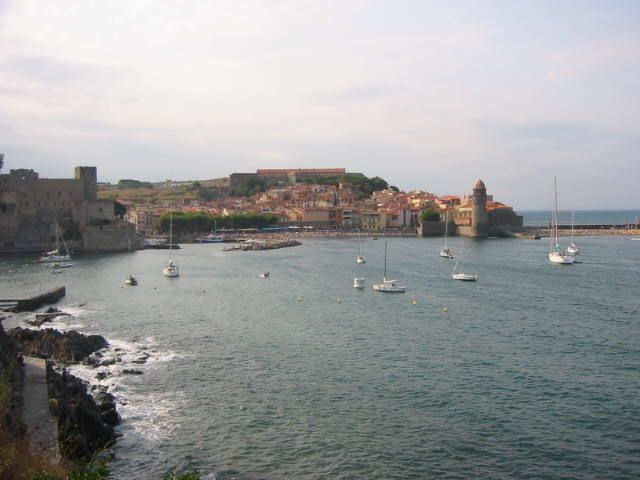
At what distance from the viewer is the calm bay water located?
11.3 meters

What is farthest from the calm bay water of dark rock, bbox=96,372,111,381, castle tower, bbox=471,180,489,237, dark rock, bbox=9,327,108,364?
castle tower, bbox=471,180,489,237

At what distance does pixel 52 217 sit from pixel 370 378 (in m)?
50.3

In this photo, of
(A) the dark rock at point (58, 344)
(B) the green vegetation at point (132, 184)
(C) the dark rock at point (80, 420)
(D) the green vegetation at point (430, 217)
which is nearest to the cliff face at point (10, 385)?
(C) the dark rock at point (80, 420)

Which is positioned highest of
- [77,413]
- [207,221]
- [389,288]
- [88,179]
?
[88,179]

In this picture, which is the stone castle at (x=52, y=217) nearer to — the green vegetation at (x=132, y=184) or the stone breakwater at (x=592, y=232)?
the stone breakwater at (x=592, y=232)

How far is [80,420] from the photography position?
37.9ft

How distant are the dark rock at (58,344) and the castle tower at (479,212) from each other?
60902 mm

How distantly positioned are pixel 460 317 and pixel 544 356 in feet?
21.4

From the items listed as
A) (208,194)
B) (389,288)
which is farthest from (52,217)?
(208,194)

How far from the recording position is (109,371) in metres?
16.5

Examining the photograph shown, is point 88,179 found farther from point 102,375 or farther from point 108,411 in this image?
point 108,411

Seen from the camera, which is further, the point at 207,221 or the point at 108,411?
the point at 207,221

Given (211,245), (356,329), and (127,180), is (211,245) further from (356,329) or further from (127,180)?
(127,180)

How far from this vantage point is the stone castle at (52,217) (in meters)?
57.2
